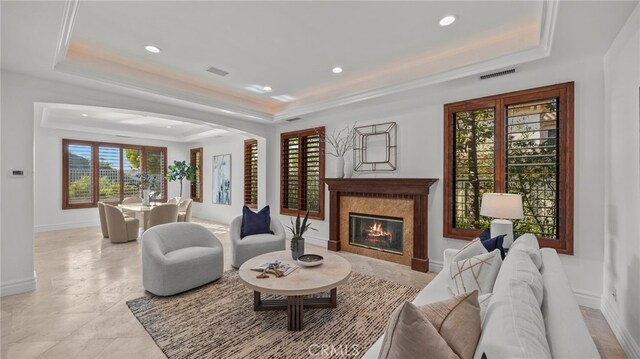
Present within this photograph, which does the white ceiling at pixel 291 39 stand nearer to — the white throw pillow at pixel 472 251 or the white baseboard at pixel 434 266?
the white throw pillow at pixel 472 251

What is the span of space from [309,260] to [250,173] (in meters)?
4.89

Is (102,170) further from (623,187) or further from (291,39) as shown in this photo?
(623,187)

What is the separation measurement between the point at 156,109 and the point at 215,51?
70.7 inches

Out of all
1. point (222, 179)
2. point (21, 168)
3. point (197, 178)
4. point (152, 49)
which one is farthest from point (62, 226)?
point (152, 49)

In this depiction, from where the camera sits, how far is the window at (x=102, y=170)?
7289 millimetres

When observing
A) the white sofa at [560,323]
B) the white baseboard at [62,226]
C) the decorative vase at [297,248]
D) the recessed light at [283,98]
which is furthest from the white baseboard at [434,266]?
the white baseboard at [62,226]

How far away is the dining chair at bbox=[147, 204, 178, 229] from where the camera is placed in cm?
556

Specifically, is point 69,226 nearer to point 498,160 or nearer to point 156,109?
point 156,109

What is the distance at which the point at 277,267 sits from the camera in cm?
275

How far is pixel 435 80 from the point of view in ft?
11.7

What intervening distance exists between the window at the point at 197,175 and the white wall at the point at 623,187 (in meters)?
9.13

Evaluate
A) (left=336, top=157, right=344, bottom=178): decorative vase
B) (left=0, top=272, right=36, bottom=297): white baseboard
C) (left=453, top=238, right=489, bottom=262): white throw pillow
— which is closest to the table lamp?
(left=453, top=238, right=489, bottom=262): white throw pillow

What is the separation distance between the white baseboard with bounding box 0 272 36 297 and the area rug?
1.41 meters

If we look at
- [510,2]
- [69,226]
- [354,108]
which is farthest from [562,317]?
[69,226]
